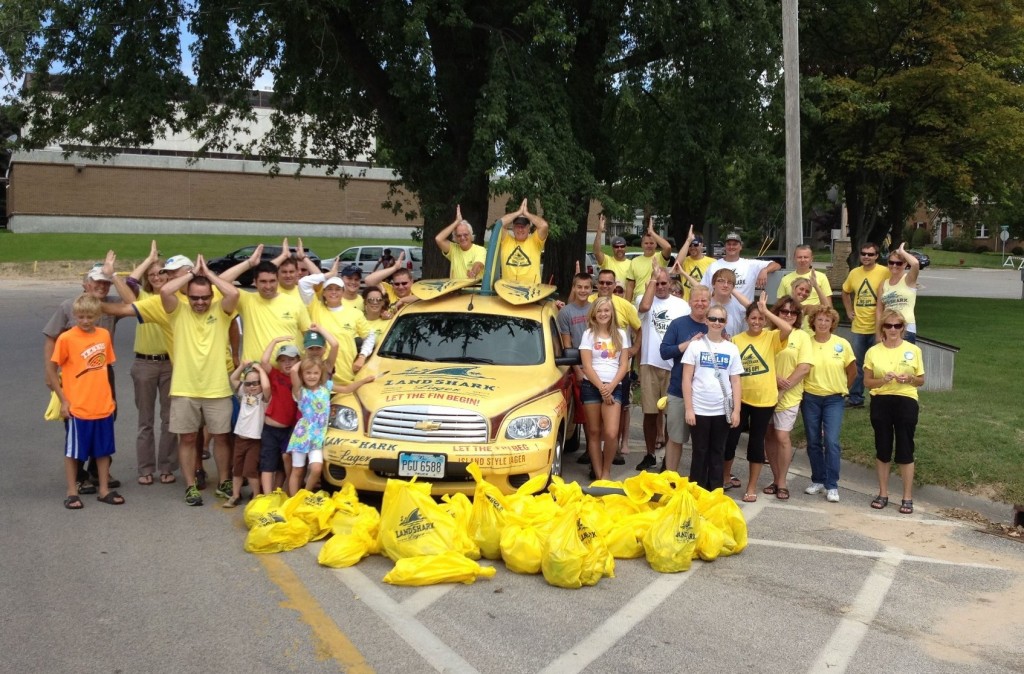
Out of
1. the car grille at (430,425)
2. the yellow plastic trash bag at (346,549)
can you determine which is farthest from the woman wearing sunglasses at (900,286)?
the yellow plastic trash bag at (346,549)

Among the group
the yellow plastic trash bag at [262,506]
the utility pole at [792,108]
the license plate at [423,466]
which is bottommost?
the yellow plastic trash bag at [262,506]

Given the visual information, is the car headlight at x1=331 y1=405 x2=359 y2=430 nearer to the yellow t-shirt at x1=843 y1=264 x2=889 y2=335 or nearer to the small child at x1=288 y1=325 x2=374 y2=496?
the small child at x1=288 y1=325 x2=374 y2=496

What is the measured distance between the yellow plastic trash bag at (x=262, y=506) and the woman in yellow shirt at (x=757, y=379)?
3.50m

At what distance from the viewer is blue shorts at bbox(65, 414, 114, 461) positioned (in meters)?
7.06

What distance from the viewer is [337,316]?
26.5 feet

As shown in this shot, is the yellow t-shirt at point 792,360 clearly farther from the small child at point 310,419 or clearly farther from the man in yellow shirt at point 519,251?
the small child at point 310,419

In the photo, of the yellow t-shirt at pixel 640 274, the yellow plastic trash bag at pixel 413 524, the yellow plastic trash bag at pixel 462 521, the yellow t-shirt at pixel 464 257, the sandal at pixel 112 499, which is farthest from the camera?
the yellow t-shirt at pixel 640 274

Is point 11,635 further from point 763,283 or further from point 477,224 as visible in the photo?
point 477,224

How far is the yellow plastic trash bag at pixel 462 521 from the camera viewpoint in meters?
5.85

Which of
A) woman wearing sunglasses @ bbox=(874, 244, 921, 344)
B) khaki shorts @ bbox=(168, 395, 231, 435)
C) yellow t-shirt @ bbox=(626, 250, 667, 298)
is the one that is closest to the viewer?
khaki shorts @ bbox=(168, 395, 231, 435)

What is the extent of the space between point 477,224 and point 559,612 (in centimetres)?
1241

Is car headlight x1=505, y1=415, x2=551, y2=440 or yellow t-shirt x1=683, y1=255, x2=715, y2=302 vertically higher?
yellow t-shirt x1=683, y1=255, x2=715, y2=302

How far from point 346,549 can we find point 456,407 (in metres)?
1.39

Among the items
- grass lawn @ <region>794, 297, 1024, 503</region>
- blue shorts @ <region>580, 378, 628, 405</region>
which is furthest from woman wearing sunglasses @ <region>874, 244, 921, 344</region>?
blue shorts @ <region>580, 378, 628, 405</region>
